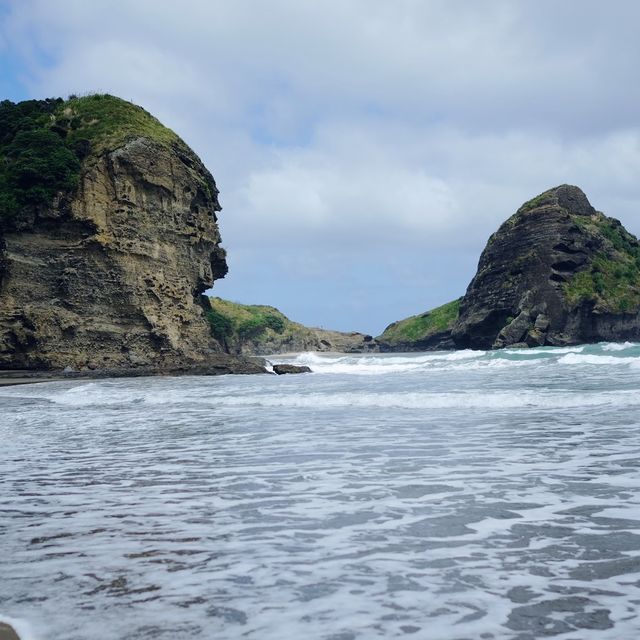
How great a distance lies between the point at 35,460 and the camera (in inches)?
394

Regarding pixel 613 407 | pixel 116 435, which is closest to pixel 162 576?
pixel 116 435

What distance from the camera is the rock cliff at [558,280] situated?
77438mm

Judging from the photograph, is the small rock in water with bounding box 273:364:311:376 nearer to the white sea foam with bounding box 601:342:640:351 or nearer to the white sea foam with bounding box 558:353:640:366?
the white sea foam with bounding box 558:353:640:366

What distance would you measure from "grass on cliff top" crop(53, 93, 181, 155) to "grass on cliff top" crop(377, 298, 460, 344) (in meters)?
90.0

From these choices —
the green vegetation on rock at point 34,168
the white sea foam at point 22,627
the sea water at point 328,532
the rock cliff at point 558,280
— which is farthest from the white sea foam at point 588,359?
the rock cliff at point 558,280

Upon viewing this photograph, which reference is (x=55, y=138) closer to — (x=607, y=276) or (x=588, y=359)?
(x=588, y=359)

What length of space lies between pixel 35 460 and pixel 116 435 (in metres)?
3.01

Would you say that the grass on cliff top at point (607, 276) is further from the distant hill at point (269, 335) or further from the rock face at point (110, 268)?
the rock face at point (110, 268)

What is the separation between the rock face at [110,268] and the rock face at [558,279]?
1948 inches

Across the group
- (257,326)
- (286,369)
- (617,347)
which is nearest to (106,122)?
(286,369)

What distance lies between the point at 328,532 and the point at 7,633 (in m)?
2.79

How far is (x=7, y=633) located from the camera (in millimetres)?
3588

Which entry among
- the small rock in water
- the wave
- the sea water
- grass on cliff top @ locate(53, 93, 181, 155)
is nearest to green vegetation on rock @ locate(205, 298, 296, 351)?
grass on cliff top @ locate(53, 93, 181, 155)

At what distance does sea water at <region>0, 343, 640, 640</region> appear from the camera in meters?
3.85
